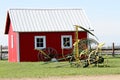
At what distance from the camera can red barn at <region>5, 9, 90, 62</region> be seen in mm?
37000

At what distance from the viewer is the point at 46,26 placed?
123ft

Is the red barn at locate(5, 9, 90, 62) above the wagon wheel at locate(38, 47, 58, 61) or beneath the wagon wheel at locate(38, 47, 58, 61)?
above

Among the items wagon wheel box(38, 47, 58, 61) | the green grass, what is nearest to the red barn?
wagon wheel box(38, 47, 58, 61)

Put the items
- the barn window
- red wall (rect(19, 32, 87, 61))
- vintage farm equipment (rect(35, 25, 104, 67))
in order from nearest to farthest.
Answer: vintage farm equipment (rect(35, 25, 104, 67)) < red wall (rect(19, 32, 87, 61)) < the barn window

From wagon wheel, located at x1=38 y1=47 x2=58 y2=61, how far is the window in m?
0.51

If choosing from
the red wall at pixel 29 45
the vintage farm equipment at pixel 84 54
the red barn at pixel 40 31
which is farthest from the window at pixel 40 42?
the vintage farm equipment at pixel 84 54

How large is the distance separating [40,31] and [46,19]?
1.75 m

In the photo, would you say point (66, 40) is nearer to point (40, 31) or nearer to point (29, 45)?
point (40, 31)

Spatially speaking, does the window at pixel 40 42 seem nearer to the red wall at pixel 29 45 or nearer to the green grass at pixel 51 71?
the red wall at pixel 29 45

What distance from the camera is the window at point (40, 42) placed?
122 ft

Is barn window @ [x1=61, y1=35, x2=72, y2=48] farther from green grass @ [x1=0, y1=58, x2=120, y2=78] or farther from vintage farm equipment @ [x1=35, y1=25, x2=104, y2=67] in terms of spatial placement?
green grass @ [x1=0, y1=58, x2=120, y2=78]

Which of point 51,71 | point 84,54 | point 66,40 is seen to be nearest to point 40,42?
point 66,40

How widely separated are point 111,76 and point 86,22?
17800mm

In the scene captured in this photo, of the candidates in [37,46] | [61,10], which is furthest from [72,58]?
[61,10]
